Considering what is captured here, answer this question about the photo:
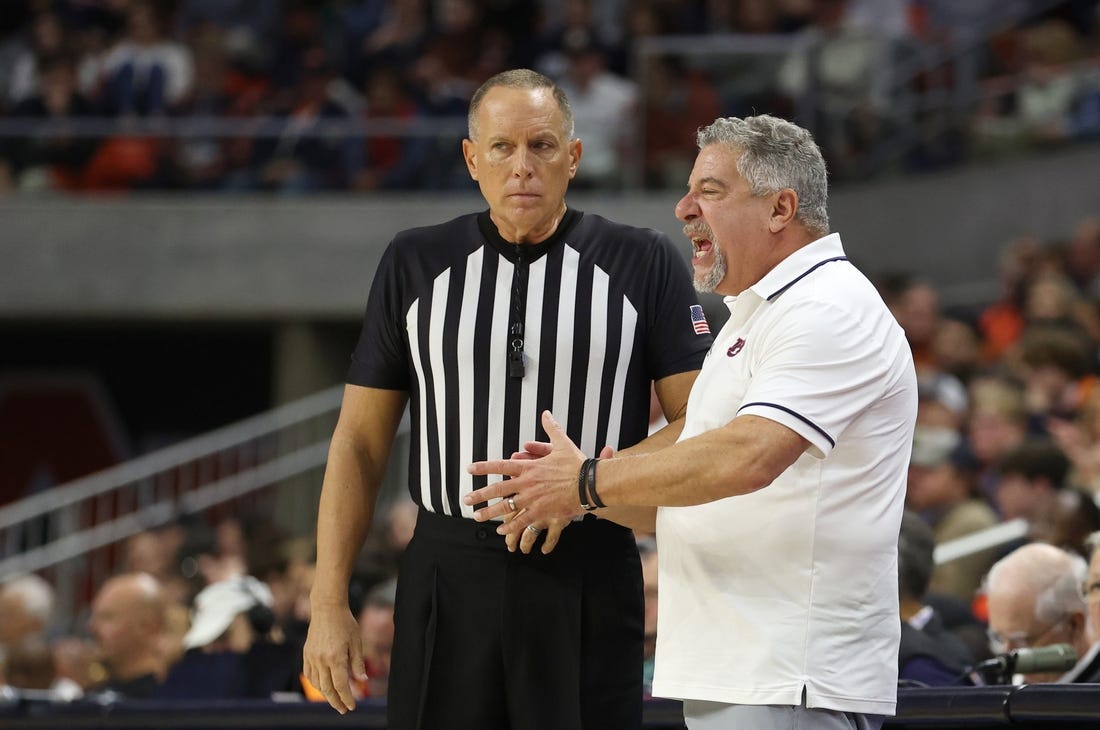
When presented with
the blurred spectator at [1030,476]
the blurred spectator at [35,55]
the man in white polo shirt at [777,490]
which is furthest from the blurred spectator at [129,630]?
the blurred spectator at [35,55]

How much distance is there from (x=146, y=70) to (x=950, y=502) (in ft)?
22.8

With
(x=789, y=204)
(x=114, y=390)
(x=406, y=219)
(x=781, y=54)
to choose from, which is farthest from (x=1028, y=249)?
(x=114, y=390)

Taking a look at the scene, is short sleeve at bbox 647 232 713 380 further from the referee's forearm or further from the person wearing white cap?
the person wearing white cap

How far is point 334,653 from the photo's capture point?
2.94m

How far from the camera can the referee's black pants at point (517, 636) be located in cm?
287

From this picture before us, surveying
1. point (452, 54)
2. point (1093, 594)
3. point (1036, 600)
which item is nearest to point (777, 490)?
point (1093, 594)

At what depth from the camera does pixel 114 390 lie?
13.2 m

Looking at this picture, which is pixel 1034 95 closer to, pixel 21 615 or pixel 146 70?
pixel 146 70

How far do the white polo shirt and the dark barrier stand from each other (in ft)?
2.57

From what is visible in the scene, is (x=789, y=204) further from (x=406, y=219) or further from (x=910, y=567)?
(x=406, y=219)

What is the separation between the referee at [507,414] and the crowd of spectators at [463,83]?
254 inches

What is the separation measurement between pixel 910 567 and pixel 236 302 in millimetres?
7457

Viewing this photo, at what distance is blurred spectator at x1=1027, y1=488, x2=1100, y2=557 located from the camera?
5.32 m

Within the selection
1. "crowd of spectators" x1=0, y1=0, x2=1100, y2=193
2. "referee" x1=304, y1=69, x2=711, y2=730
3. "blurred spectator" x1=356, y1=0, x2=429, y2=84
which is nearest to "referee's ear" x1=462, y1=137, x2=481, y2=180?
"referee" x1=304, y1=69, x2=711, y2=730
